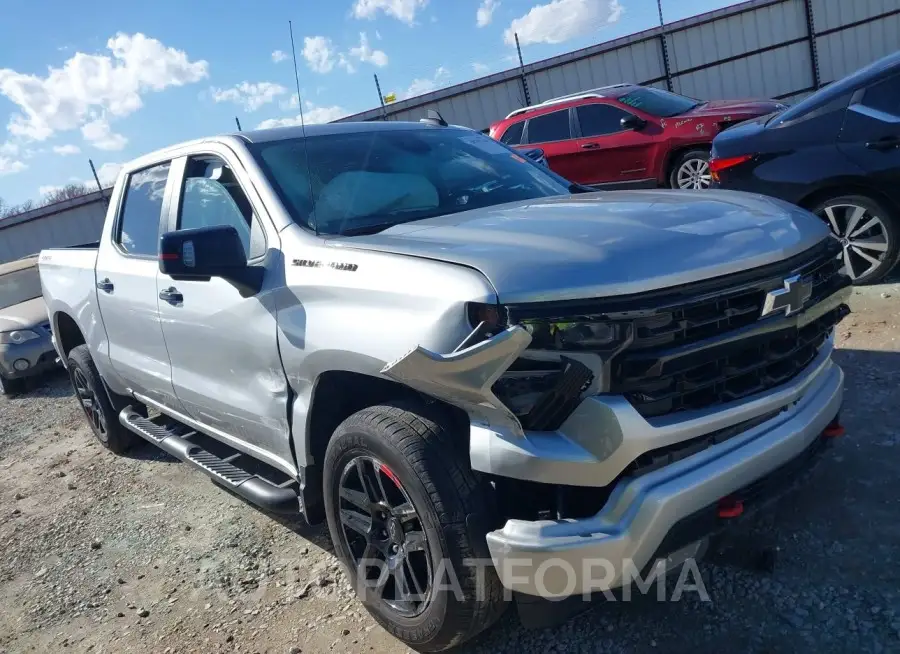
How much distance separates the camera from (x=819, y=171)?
5188 mm

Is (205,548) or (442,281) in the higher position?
(442,281)

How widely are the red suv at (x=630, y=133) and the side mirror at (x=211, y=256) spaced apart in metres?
7.27

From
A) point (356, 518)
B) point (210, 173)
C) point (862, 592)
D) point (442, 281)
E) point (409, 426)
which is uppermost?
point (210, 173)

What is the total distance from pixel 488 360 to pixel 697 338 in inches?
25.3

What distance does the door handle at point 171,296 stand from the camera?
3490 millimetres

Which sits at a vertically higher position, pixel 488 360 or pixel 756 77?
pixel 488 360

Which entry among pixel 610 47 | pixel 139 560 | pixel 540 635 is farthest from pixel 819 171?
pixel 610 47

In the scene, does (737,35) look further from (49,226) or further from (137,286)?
(49,226)

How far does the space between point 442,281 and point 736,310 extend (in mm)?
882

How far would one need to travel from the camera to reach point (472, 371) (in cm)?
196

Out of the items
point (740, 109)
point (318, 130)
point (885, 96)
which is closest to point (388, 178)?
point (318, 130)

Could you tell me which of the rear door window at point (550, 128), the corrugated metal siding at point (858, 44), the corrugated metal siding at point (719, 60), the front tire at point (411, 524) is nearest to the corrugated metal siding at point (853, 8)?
the corrugated metal siding at point (719, 60)

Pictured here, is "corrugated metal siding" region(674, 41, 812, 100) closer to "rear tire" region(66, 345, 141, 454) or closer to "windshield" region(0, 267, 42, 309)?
"windshield" region(0, 267, 42, 309)

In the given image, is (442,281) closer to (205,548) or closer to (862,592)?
(862,592)
